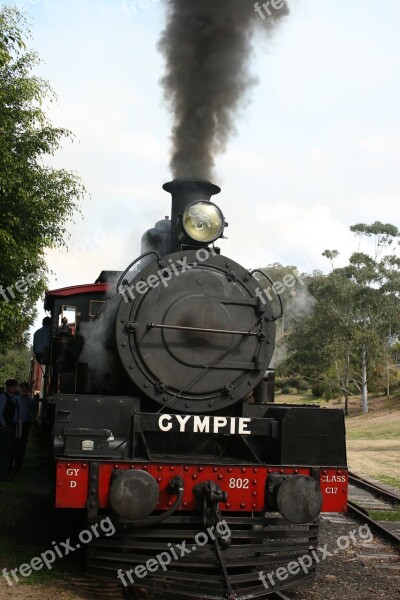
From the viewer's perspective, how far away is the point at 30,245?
10.1m

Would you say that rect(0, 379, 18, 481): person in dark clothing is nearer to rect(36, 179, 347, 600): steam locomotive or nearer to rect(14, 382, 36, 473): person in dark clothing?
rect(14, 382, 36, 473): person in dark clothing

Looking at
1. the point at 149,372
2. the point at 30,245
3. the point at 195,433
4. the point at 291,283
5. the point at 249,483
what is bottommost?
the point at 249,483

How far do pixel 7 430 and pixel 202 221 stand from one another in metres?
5.49

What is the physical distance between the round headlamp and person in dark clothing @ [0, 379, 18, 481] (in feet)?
16.8

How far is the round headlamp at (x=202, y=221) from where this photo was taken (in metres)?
5.45

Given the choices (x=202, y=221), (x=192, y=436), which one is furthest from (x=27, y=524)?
(x=202, y=221)

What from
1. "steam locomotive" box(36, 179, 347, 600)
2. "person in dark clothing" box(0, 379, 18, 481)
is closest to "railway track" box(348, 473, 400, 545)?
"steam locomotive" box(36, 179, 347, 600)

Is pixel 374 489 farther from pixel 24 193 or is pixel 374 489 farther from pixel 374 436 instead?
pixel 374 436

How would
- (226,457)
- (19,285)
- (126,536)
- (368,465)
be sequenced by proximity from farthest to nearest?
(368,465)
(19,285)
(226,457)
(126,536)

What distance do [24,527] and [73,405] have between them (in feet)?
8.50

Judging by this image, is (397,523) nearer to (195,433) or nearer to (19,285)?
(195,433)

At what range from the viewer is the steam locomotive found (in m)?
4.49

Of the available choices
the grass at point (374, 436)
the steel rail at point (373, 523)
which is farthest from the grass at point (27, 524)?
the steel rail at point (373, 523)

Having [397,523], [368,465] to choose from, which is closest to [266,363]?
[397,523]
